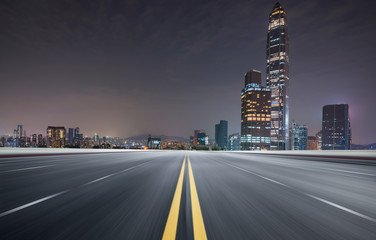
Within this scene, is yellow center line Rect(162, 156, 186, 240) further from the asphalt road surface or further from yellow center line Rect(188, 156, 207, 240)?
yellow center line Rect(188, 156, 207, 240)

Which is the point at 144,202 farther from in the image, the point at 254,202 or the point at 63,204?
the point at 254,202

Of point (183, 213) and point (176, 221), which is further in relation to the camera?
point (183, 213)

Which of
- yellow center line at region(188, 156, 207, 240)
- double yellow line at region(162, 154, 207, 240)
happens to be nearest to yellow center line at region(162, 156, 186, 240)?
double yellow line at region(162, 154, 207, 240)

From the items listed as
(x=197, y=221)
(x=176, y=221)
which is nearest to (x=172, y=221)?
(x=176, y=221)

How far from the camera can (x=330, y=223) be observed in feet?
11.4

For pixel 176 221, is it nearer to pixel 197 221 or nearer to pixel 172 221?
pixel 172 221

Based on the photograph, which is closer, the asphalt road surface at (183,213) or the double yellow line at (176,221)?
the double yellow line at (176,221)

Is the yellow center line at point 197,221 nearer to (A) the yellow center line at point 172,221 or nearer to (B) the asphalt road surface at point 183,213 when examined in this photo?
(B) the asphalt road surface at point 183,213

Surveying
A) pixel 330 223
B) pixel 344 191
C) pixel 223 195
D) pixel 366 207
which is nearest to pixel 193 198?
pixel 223 195

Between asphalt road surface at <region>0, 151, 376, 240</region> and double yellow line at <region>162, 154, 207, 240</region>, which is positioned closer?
double yellow line at <region>162, 154, 207, 240</region>

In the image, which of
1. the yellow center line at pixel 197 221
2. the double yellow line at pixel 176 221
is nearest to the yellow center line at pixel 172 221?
the double yellow line at pixel 176 221

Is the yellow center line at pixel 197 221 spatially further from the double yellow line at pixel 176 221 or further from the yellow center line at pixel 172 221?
the yellow center line at pixel 172 221

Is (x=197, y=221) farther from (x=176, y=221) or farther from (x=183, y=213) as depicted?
(x=183, y=213)

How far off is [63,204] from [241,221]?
3977mm
